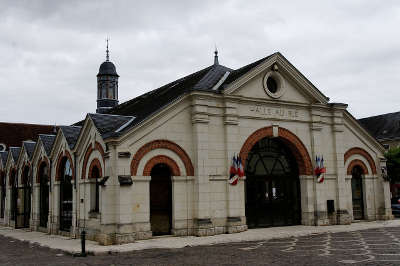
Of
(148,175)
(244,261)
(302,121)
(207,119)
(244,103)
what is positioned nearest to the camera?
(244,261)

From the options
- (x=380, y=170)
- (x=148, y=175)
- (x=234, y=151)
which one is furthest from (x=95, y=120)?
(x=380, y=170)

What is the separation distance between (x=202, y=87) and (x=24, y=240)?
10.1 meters

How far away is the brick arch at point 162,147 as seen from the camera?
53.9 feet

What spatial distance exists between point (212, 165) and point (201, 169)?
60 cm

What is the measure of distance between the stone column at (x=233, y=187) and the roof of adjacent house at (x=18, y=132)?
3058 centimetres

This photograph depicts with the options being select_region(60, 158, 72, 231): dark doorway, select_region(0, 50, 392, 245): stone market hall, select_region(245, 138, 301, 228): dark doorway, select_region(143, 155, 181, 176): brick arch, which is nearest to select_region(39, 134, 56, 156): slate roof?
select_region(0, 50, 392, 245): stone market hall

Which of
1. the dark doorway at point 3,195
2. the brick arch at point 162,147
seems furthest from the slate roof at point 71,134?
the dark doorway at point 3,195

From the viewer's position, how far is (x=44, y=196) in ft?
73.9

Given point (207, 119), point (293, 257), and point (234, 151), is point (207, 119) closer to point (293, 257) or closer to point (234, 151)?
point (234, 151)

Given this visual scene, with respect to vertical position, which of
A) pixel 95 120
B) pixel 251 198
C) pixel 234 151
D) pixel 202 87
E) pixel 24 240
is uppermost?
pixel 202 87

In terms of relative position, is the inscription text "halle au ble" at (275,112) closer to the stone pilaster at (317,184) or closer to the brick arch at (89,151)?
the stone pilaster at (317,184)

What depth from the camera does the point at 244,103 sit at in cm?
1916

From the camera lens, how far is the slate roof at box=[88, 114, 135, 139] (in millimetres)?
17031

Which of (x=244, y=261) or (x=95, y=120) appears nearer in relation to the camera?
(x=244, y=261)
